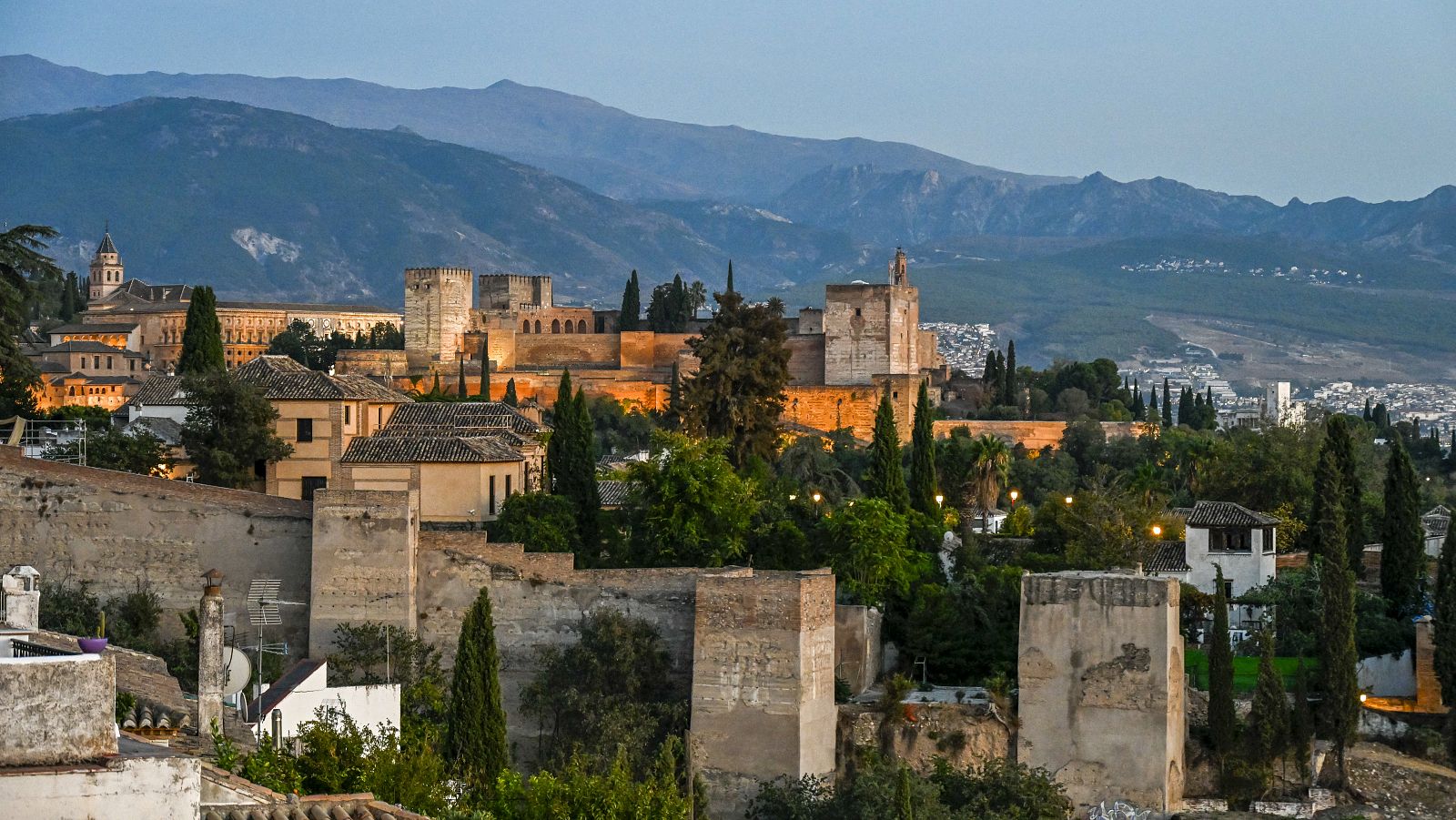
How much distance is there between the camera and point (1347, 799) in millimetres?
37719

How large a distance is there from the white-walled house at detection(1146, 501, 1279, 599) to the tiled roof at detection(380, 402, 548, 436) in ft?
41.7

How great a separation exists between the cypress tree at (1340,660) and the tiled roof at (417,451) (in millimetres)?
14325

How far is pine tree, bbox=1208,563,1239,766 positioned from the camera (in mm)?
36906

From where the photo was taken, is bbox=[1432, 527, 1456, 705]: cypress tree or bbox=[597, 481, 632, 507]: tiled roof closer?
bbox=[1432, 527, 1456, 705]: cypress tree

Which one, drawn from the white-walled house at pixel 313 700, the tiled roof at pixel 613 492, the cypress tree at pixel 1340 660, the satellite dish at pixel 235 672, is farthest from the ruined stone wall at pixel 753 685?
the satellite dish at pixel 235 672

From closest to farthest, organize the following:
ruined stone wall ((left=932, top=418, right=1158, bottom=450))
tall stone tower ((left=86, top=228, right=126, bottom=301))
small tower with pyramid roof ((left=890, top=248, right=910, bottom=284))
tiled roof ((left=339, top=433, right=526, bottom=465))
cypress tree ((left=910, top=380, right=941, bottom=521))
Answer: tiled roof ((left=339, top=433, right=526, bottom=465)) < cypress tree ((left=910, top=380, right=941, bottom=521)) < ruined stone wall ((left=932, top=418, right=1158, bottom=450)) < small tower with pyramid roof ((left=890, top=248, right=910, bottom=284)) < tall stone tower ((left=86, top=228, right=126, bottom=301))

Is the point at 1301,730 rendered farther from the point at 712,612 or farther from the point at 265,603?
the point at 265,603

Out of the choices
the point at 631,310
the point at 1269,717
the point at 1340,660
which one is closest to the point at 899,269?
the point at 631,310

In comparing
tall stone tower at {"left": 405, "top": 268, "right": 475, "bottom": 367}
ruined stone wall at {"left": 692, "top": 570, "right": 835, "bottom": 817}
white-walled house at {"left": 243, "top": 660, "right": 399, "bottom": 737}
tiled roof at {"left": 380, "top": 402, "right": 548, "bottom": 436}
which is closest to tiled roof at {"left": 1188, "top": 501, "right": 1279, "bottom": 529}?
ruined stone wall at {"left": 692, "top": 570, "right": 835, "bottom": 817}

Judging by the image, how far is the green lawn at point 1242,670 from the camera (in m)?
39.2

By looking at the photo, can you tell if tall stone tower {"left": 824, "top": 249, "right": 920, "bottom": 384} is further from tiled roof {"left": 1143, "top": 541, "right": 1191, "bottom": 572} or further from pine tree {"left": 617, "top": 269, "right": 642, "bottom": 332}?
tiled roof {"left": 1143, "top": 541, "right": 1191, "bottom": 572}

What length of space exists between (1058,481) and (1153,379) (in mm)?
141566

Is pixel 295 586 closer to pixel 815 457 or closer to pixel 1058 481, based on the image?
pixel 815 457

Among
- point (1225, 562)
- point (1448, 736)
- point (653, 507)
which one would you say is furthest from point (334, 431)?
point (1448, 736)
